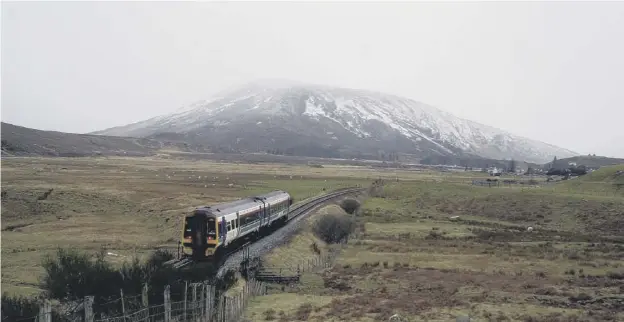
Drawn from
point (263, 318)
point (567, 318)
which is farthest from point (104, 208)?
point (567, 318)

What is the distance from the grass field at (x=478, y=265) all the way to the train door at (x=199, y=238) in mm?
4845

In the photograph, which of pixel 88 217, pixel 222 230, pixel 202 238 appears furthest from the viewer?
pixel 88 217

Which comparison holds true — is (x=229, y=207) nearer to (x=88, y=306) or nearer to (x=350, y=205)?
(x=88, y=306)

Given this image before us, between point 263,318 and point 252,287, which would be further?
point 252,287

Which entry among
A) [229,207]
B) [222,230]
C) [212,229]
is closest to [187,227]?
[212,229]

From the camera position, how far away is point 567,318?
27.3 meters

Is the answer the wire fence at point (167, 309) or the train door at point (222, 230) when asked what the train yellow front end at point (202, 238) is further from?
the wire fence at point (167, 309)

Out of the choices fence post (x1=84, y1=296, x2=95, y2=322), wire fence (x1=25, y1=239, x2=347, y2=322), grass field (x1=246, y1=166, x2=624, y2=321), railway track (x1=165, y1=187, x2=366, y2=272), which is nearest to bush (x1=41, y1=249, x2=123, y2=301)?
wire fence (x1=25, y1=239, x2=347, y2=322)

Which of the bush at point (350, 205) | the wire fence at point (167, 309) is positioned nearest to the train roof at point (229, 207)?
the wire fence at point (167, 309)

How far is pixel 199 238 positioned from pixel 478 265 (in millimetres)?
24820

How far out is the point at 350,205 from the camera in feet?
271

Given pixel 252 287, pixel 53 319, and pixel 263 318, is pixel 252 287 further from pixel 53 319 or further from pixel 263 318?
pixel 53 319

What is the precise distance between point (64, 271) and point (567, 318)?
24437 millimetres

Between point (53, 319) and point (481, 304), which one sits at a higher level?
point (53, 319)
